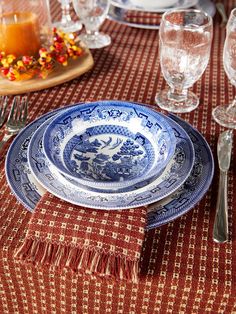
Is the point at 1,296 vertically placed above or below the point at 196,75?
below

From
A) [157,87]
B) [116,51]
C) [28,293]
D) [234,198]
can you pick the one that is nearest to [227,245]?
[234,198]

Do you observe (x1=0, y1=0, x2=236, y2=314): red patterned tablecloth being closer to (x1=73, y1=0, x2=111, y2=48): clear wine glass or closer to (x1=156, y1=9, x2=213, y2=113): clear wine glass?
(x1=156, y1=9, x2=213, y2=113): clear wine glass

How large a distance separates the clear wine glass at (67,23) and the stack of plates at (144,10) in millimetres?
87

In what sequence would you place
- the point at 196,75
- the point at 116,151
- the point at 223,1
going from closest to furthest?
the point at 116,151 → the point at 196,75 → the point at 223,1

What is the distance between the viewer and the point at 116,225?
0.47 meters

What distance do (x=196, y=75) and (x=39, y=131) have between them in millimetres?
272

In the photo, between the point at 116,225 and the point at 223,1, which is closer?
the point at 116,225

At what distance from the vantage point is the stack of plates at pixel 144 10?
951mm

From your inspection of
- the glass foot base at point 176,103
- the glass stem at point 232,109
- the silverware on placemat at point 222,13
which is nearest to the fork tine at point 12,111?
the glass foot base at point 176,103

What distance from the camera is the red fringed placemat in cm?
45

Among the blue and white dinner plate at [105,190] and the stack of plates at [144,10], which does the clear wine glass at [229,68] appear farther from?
the stack of plates at [144,10]

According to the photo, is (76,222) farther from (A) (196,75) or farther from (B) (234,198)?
(A) (196,75)

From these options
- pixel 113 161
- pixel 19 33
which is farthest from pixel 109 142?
pixel 19 33

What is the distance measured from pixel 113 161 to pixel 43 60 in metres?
0.28
